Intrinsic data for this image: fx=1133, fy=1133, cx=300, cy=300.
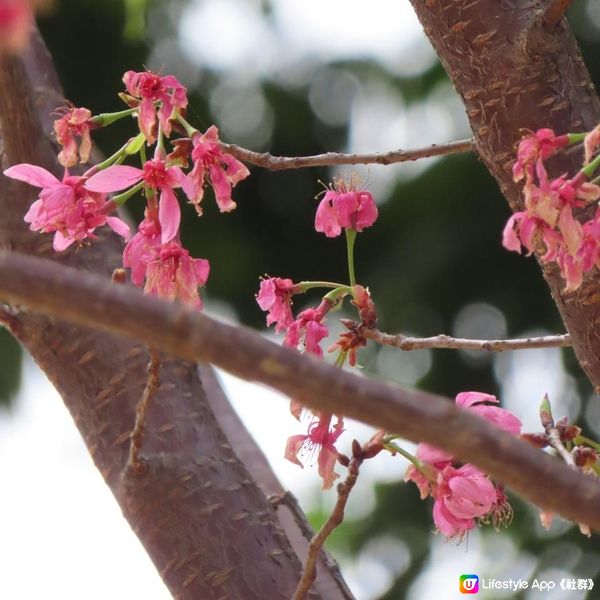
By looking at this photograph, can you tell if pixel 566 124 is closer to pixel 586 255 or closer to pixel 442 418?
pixel 586 255

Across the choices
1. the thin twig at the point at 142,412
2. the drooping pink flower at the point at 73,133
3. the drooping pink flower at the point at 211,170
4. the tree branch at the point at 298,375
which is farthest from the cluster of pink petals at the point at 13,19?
the drooping pink flower at the point at 73,133

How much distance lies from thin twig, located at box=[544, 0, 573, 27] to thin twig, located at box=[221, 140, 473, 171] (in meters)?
0.11

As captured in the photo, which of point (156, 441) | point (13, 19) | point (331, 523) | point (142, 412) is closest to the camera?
point (13, 19)

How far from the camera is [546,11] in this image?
798 mm

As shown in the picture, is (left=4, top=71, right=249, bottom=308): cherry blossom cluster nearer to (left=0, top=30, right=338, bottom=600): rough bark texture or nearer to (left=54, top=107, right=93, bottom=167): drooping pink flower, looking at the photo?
(left=54, top=107, right=93, bottom=167): drooping pink flower

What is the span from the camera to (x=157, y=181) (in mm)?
823

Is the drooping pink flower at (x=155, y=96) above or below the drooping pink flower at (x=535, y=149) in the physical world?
above

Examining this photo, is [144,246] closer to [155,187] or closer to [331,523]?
[155,187]

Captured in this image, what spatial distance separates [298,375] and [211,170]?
485 millimetres

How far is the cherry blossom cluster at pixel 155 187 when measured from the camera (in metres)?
0.83

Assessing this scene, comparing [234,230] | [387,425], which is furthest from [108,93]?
[387,425]

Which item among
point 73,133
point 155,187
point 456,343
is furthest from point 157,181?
point 456,343

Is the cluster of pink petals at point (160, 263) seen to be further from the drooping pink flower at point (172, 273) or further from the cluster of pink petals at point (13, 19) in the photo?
the cluster of pink petals at point (13, 19)

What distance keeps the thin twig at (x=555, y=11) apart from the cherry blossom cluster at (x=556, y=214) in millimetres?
122
